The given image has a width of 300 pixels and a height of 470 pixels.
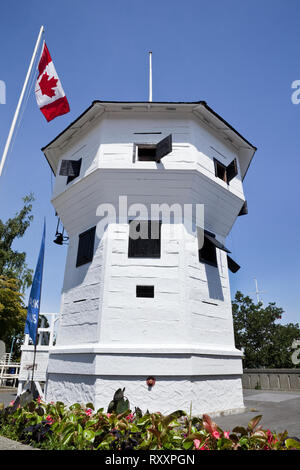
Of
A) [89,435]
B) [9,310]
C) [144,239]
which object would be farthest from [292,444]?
[9,310]

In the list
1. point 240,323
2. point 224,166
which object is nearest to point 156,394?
point 224,166

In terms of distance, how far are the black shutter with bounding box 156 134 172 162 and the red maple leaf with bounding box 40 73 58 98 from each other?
4.37 meters

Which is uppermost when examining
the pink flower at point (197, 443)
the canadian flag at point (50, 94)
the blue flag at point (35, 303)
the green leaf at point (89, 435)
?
the canadian flag at point (50, 94)

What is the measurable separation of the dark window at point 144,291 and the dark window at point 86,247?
2286mm

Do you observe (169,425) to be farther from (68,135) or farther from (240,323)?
(240,323)

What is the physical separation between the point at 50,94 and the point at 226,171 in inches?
296

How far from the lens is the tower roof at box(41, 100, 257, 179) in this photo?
1095cm

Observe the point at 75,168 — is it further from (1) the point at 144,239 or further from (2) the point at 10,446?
(2) the point at 10,446

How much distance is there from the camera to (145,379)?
27.5 ft

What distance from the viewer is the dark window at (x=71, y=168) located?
37.4 feet

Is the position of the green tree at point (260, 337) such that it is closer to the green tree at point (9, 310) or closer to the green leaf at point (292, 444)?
the green tree at point (9, 310)

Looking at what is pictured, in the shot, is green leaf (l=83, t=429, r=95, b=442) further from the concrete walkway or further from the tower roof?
the tower roof

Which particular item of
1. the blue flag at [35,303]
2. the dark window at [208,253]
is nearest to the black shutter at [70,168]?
the blue flag at [35,303]
